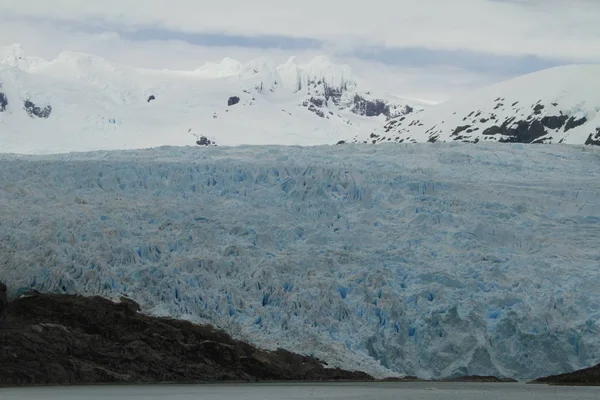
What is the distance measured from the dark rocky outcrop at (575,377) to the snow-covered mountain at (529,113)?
55242 mm

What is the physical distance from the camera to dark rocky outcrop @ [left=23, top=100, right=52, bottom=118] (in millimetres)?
150500

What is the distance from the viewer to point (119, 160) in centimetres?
3319

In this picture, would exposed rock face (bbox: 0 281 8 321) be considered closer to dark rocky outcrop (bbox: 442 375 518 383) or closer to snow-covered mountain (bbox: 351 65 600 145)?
dark rocky outcrop (bbox: 442 375 518 383)

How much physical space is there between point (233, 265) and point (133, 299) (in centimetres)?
287

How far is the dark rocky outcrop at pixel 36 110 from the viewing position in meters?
150

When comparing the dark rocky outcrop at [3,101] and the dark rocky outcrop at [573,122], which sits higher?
the dark rocky outcrop at [573,122]

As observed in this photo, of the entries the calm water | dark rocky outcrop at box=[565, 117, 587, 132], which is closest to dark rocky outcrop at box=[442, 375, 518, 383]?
the calm water

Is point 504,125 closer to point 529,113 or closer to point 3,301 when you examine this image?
point 529,113

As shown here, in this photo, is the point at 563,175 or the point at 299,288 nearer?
the point at 299,288

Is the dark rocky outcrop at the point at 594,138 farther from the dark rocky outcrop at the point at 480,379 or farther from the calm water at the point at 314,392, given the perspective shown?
the calm water at the point at 314,392

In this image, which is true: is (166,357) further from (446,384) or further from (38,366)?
(446,384)

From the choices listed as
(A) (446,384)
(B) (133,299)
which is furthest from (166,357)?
(A) (446,384)

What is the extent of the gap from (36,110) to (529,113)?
8486 cm

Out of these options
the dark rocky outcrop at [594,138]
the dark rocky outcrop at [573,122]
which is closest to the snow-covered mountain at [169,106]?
the dark rocky outcrop at [573,122]
